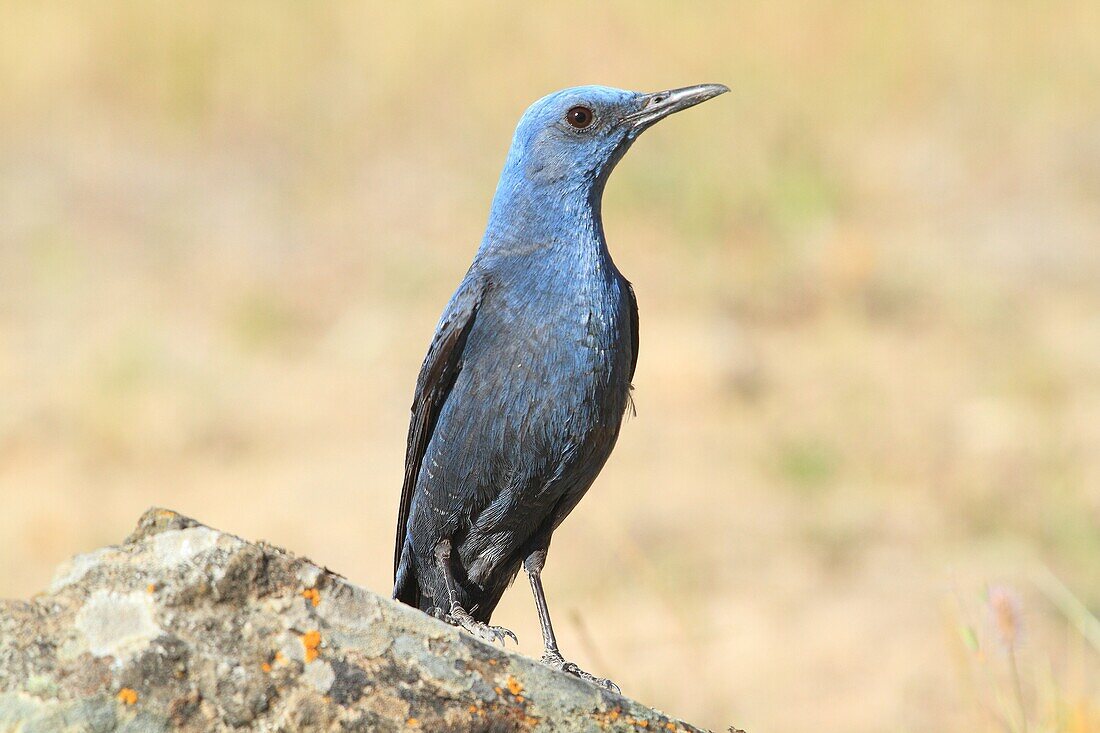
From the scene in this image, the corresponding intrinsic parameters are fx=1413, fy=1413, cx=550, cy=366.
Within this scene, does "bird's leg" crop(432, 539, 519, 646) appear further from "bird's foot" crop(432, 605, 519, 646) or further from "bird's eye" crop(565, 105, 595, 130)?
"bird's eye" crop(565, 105, 595, 130)

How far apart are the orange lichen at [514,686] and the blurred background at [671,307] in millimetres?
1378

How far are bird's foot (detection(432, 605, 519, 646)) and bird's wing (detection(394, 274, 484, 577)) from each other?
0.53m

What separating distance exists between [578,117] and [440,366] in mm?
941

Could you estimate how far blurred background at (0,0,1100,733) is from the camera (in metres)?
→ 8.66

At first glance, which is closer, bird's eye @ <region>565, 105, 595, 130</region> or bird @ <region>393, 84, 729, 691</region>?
bird @ <region>393, 84, 729, 691</region>

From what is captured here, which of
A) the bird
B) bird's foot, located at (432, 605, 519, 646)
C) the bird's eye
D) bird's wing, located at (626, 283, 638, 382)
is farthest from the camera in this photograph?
the bird's eye

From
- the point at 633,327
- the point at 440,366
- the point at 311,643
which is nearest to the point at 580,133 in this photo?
the point at 633,327

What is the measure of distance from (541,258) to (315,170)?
11077 millimetres

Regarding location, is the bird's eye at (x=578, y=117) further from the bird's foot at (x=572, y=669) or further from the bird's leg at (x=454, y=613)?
the bird's foot at (x=572, y=669)

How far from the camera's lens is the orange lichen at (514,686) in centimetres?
306

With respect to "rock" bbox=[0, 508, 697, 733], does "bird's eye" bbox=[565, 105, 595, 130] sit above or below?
above

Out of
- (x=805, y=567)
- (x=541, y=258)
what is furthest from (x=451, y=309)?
(x=805, y=567)

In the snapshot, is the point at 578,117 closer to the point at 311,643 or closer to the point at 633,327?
the point at 633,327

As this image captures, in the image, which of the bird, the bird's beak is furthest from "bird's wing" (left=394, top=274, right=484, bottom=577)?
the bird's beak
